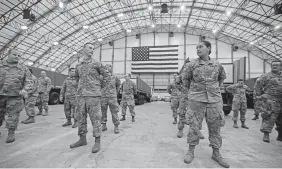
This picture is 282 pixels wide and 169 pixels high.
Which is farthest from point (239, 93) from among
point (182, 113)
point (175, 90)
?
point (182, 113)

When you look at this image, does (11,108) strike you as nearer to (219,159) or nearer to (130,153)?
(130,153)

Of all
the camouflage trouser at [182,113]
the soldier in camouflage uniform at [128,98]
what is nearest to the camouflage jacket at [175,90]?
the camouflage trouser at [182,113]

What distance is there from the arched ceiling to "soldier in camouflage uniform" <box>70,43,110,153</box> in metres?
15.8

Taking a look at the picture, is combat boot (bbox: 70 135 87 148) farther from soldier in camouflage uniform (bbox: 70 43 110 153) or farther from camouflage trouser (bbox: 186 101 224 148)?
camouflage trouser (bbox: 186 101 224 148)

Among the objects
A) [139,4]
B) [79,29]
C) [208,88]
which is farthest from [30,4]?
[208,88]

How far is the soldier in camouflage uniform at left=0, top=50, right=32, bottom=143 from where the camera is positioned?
2.98m

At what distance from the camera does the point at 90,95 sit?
256cm

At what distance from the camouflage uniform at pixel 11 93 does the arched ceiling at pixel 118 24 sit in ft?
48.7

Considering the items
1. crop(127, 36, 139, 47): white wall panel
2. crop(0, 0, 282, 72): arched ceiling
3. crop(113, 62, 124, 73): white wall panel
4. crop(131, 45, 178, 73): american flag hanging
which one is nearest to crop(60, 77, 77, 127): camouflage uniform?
crop(0, 0, 282, 72): arched ceiling

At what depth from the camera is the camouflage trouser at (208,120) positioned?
7.00 feet

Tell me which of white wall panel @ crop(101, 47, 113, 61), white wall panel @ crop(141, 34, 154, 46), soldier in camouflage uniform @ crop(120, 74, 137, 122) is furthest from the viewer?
white wall panel @ crop(101, 47, 113, 61)

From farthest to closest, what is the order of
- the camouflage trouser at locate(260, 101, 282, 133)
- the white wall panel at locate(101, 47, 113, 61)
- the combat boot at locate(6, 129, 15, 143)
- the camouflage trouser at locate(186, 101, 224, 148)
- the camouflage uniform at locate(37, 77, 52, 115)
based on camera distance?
the white wall panel at locate(101, 47, 113, 61)
the camouflage uniform at locate(37, 77, 52, 115)
the camouflage trouser at locate(260, 101, 282, 133)
the combat boot at locate(6, 129, 15, 143)
the camouflage trouser at locate(186, 101, 224, 148)

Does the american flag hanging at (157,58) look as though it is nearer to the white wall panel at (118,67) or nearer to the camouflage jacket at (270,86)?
the white wall panel at (118,67)

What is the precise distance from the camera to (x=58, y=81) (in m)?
11.6
